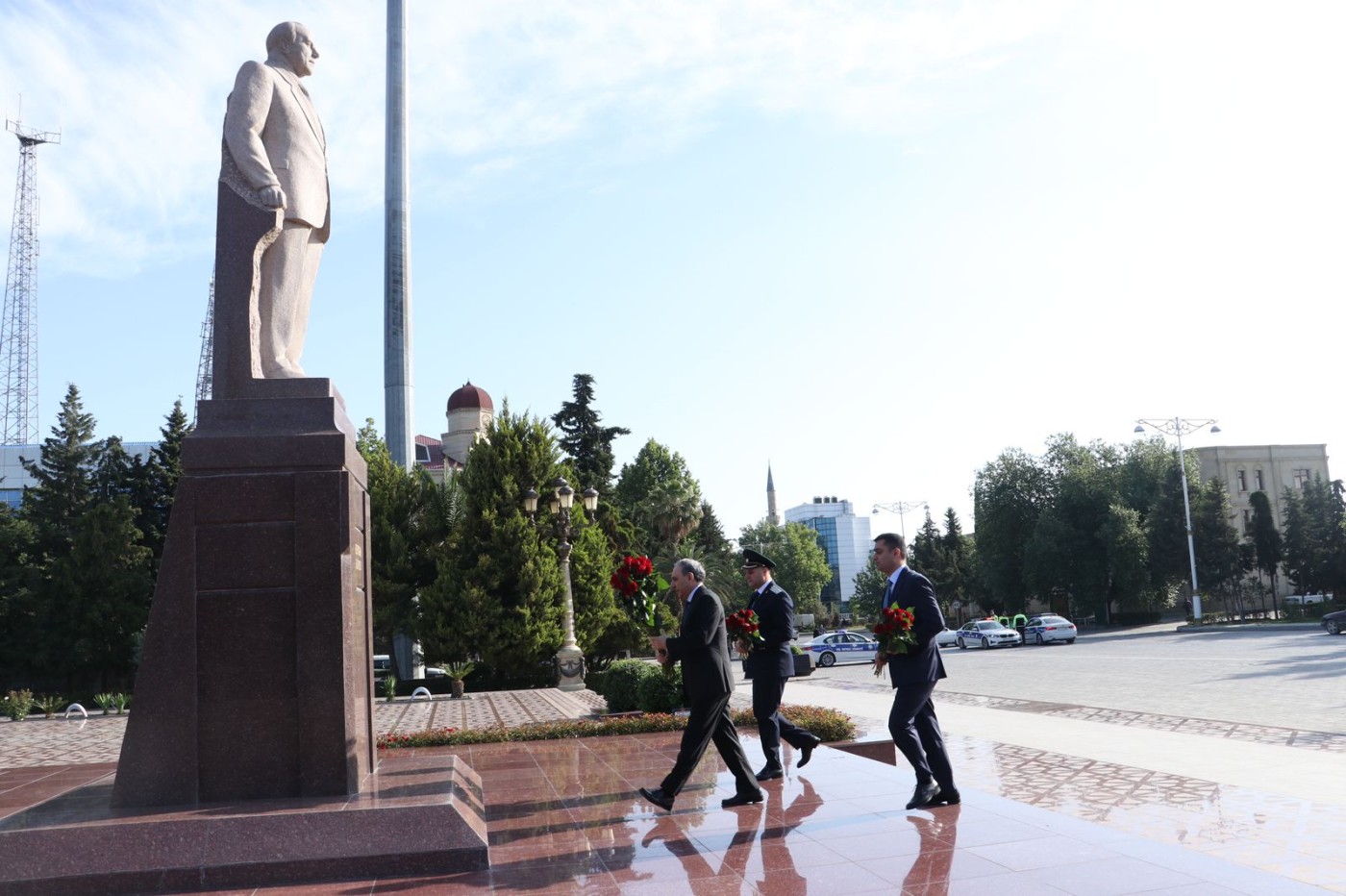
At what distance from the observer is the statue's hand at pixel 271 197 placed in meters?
6.94

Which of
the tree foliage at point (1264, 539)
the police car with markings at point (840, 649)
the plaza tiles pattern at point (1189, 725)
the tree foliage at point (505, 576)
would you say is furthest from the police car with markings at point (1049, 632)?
the plaza tiles pattern at point (1189, 725)

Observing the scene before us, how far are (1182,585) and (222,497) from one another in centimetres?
6517

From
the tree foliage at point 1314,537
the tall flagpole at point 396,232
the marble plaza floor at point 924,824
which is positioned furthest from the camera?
the tree foliage at point 1314,537

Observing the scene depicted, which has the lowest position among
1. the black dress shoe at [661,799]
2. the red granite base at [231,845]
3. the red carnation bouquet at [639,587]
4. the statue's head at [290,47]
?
the black dress shoe at [661,799]

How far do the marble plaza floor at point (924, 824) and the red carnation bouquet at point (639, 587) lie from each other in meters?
1.42

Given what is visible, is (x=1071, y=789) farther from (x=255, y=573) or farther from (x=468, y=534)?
(x=468, y=534)

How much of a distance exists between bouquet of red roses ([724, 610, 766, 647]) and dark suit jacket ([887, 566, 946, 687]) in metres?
1.34

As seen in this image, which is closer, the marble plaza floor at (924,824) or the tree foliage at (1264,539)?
the marble plaza floor at (924,824)

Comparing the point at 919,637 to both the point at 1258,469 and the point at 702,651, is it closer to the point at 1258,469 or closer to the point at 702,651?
the point at 702,651

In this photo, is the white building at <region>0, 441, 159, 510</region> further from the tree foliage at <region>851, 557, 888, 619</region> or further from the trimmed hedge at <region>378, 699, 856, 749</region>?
the trimmed hedge at <region>378, 699, 856, 749</region>

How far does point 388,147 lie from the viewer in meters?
30.7

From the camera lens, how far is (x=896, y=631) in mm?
6996

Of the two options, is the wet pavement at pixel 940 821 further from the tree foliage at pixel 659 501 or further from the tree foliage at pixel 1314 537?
the tree foliage at pixel 1314 537

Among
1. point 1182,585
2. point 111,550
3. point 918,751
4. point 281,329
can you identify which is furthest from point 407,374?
point 1182,585
